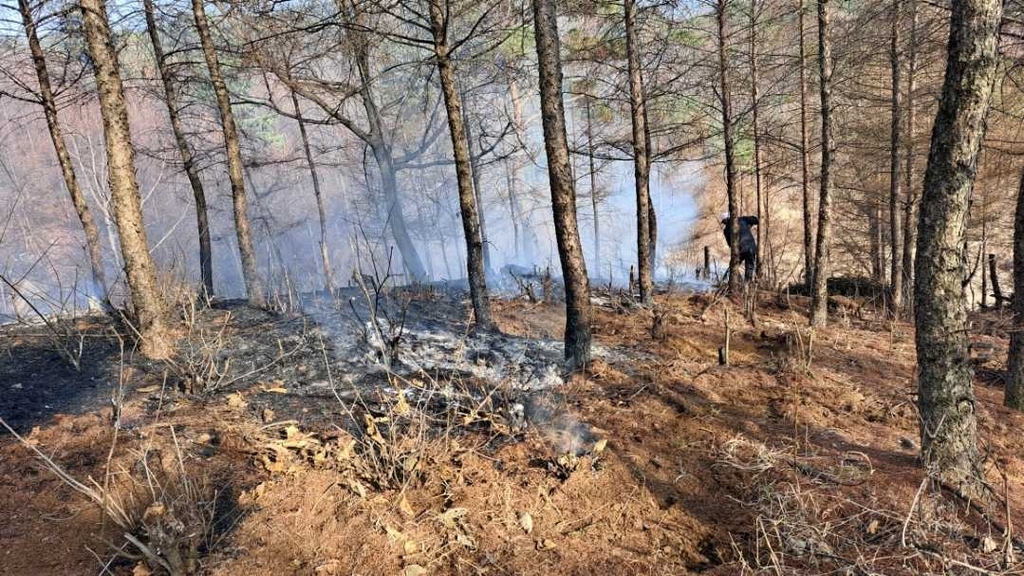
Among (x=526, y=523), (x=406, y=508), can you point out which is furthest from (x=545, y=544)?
(x=406, y=508)

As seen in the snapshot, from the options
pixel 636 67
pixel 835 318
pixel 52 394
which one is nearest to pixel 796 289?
pixel 835 318

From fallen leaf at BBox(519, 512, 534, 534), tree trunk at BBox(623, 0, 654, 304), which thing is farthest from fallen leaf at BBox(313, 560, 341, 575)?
tree trunk at BBox(623, 0, 654, 304)

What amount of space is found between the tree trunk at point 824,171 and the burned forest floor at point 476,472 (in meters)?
2.70

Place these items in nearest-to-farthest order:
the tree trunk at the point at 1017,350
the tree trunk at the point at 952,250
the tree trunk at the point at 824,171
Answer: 1. the tree trunk at the point at 952,250
2. the tree trunk at the point at 1017,350
3. the tree trunk at the point at 824,171

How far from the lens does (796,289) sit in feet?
40.6

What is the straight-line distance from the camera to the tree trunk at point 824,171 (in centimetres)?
665

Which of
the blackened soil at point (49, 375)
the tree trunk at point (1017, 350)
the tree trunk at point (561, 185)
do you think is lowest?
the tree trunk at point (1017, 350)

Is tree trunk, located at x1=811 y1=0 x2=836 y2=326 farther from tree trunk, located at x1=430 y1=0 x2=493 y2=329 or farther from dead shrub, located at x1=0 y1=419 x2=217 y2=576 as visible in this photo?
dead shrub, located at x1=0 y1=419 x2=217 y2=576

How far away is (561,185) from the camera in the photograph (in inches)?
190

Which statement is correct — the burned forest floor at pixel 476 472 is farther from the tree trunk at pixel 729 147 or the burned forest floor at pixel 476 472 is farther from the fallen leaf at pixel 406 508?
the tree trunk at pixel 729 147

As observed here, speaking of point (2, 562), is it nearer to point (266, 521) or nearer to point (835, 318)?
point (266, 521)

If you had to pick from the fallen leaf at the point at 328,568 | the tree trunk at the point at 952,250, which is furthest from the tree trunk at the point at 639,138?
the fallen leaf at the point at 328,568

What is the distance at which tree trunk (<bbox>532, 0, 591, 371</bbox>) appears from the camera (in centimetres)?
461

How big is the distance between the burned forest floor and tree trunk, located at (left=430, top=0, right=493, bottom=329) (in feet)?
5.36
